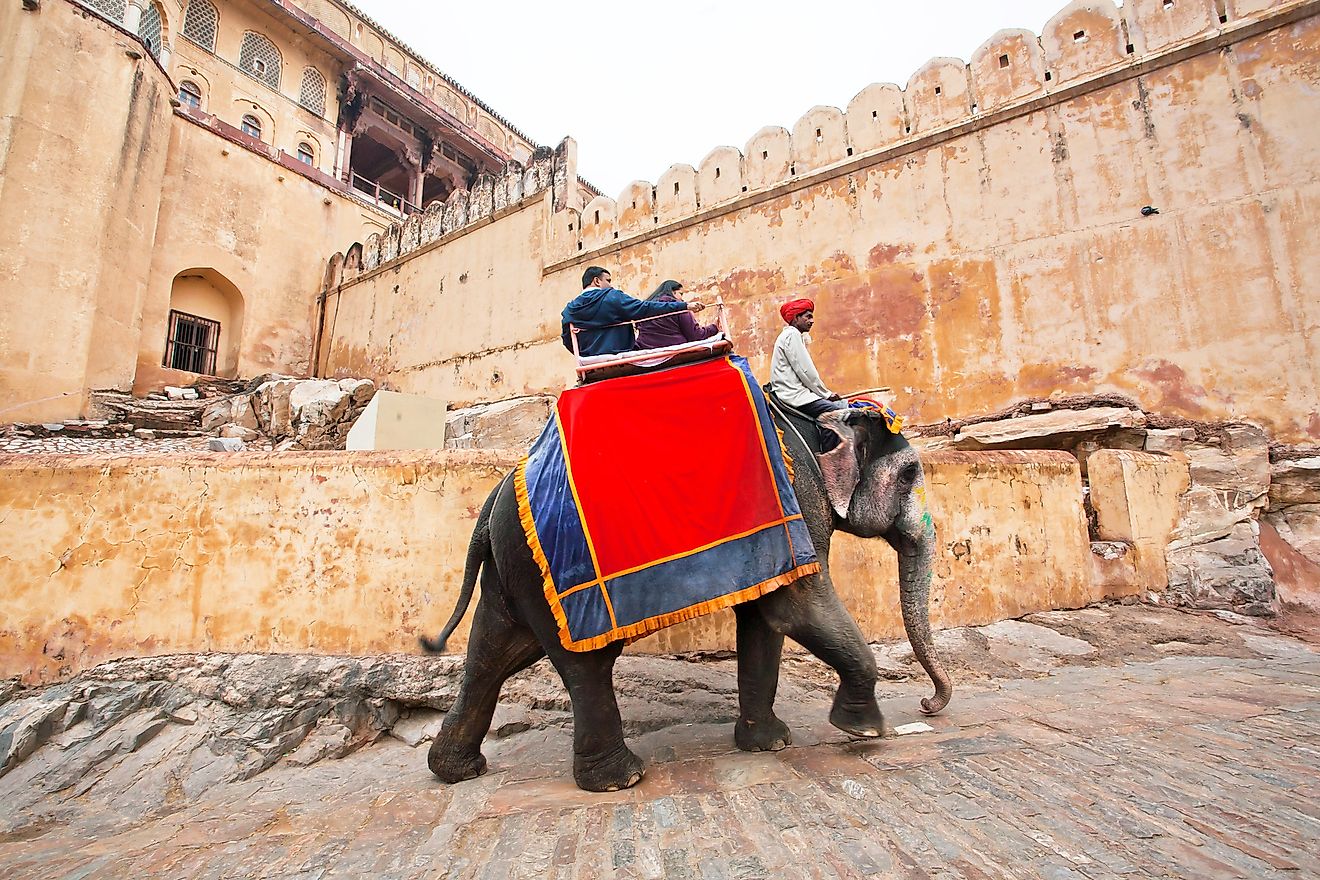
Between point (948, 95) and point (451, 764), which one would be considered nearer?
point (451, 764)

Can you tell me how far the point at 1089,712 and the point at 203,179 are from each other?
61.1 feet

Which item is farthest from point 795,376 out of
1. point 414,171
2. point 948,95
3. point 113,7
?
point 414,171

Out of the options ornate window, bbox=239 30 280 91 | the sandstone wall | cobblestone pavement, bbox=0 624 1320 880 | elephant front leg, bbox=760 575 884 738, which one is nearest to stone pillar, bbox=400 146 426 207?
ornate window, bbox=239 30 280 91

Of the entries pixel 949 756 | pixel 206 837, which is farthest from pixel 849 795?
pixel 206 837

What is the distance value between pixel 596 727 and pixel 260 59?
73.6 feet

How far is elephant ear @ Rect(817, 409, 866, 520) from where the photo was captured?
2.86 metres

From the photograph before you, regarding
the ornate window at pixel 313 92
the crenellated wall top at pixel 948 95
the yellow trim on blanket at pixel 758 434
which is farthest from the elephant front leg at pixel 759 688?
the ornate window at pixel 313 92

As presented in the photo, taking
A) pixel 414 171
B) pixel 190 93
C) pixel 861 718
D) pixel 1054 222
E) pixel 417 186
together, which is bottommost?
pixel 861 718

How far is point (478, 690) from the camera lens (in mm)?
2742

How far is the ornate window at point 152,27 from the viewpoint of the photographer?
47.8ft

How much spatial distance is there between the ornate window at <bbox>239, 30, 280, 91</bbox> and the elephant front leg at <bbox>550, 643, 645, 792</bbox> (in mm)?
21668

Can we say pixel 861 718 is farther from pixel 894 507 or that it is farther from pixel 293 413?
pixel 293 413

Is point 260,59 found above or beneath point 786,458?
above

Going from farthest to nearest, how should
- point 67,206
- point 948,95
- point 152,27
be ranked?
point 152,27 < point 67,206 < point 948,95
